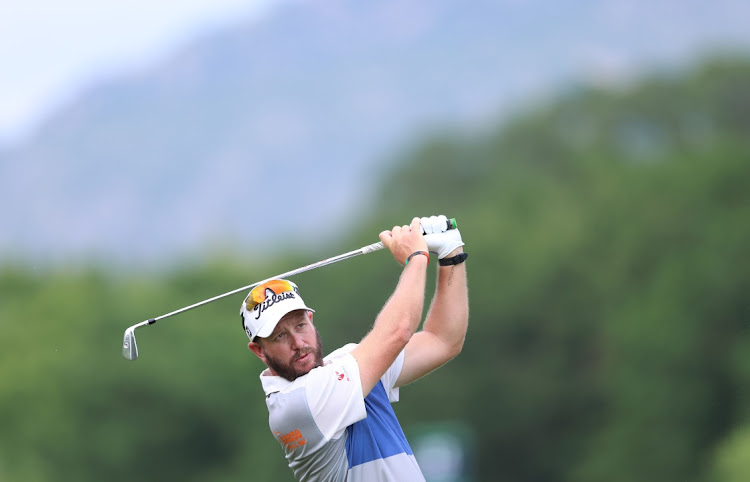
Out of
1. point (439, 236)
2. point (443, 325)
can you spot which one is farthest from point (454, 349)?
point (439, 236)

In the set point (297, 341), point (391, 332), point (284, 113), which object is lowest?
point (391, 332)

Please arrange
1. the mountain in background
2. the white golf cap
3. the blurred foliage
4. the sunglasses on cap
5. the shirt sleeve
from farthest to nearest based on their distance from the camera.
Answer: the mountain in background → the blurred foliage → the sunglasses on cap → the white golf cap → the shirt sleeve

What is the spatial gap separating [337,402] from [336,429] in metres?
0.10

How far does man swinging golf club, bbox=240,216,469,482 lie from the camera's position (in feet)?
14.9

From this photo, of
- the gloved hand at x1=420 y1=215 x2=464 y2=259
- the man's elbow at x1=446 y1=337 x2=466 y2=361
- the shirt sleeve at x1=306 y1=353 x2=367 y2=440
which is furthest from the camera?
the man's elbow at x1=446 y1=337 x2=466 y2=361

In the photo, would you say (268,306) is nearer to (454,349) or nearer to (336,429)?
(336,429)

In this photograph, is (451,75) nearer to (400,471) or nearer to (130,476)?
(130,476)

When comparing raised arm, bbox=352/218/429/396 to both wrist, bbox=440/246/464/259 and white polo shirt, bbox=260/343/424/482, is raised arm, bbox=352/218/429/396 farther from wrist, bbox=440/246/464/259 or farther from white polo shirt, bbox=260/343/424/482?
wrist, bbox=440/246/464/259

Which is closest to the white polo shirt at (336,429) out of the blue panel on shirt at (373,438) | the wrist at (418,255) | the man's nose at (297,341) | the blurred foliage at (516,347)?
the blue panel on shirt at (373,438)

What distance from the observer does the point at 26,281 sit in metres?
60.8

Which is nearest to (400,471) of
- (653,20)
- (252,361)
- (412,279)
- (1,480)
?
(412,279)

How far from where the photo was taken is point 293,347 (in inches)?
187

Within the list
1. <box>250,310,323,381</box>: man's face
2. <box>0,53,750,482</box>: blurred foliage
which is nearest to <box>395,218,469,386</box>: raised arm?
<box>250,310,323,381</box>: man's face

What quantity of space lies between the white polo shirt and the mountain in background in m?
105
